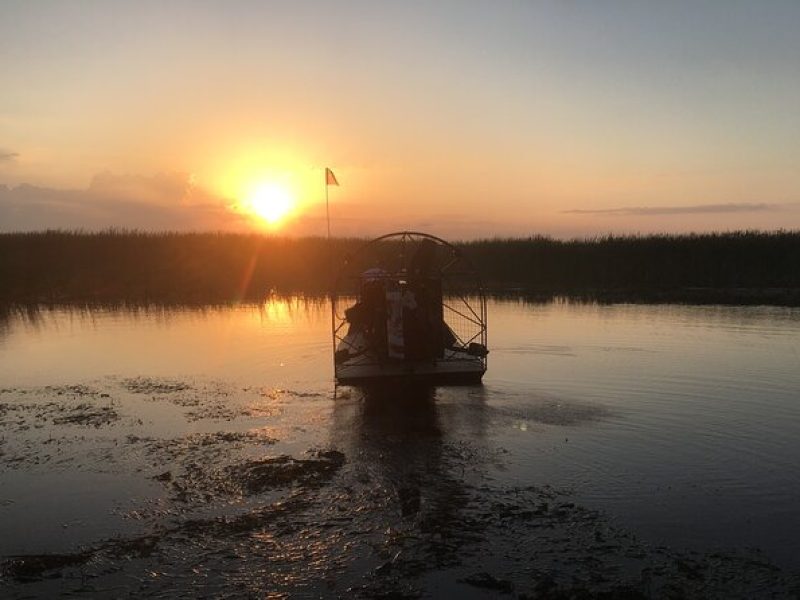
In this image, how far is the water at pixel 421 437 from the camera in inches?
281

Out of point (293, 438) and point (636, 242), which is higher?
point (636, 242)

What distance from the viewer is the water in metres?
7.12

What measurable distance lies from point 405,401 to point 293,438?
350 centimetres

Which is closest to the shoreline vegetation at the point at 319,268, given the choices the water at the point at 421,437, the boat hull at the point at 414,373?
the water at the point at 421,437

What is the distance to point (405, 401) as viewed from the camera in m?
13.3

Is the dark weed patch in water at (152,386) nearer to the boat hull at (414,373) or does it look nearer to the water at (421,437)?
the water at (421,437)

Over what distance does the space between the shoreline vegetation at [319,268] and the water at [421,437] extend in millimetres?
16524

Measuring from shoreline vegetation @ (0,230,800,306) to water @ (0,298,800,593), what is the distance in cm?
1652

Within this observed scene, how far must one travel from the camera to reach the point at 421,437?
10.5m

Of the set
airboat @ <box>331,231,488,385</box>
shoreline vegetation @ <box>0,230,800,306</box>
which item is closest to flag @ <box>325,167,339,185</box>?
airboat @ <box>331,231,488,385</box>

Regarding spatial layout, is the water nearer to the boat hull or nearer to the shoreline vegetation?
the boat hull

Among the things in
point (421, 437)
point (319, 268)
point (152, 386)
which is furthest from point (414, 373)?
point (319, 268)

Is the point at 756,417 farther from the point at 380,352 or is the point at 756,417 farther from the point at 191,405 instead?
A: the point at 191,405

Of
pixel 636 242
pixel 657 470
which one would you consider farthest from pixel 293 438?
pixel 636 242
